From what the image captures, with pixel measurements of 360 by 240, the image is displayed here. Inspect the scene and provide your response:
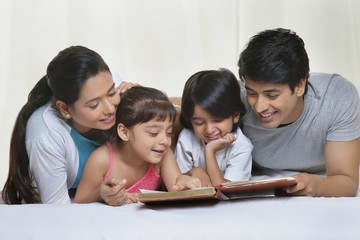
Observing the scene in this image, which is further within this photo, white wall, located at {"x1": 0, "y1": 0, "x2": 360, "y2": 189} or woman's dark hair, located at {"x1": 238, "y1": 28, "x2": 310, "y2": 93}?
white wall, located at {"x1": 0, "y1": 0, "x2": 360, "y2": 189}

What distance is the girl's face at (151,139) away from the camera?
2096mm

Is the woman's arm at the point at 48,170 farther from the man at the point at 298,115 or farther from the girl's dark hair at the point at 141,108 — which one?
the man at the point at 298,115

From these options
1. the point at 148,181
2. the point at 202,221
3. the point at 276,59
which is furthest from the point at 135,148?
the point at 276,59

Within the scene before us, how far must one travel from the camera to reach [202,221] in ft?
5.42

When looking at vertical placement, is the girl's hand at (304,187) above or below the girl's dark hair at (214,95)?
below

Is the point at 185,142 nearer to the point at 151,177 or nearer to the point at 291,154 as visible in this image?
the point at 151,177

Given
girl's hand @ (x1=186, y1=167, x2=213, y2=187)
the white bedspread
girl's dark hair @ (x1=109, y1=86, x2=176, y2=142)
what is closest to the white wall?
girl's dark hair @ (x1=109, y1=86, x2=176, y2=142)

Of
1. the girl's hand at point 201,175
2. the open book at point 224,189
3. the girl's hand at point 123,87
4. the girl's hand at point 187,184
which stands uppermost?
the girl's hand at point 123,87

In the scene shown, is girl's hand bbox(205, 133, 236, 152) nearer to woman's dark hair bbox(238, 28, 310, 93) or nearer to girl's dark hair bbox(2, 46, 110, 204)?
woman's dark hair bbox(238, 28, 310, 93)

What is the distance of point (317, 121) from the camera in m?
2.19

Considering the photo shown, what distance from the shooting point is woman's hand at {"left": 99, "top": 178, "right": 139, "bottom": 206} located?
1847 millimetres

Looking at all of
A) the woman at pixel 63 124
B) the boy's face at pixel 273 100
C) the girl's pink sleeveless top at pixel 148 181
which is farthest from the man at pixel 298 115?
the woman at pixel 63 124

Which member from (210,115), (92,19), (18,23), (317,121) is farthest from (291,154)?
(18,23)

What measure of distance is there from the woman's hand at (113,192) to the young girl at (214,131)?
0.41 meters
